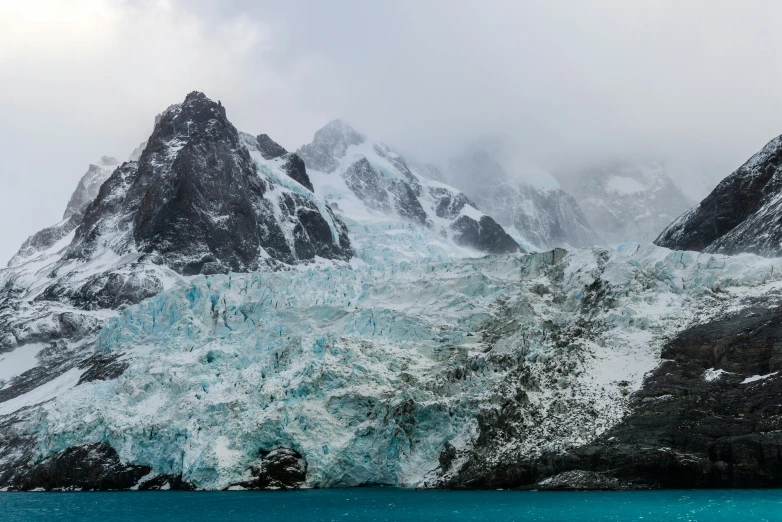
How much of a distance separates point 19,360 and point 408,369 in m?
74.6

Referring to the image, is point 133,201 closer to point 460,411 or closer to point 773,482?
point 460,411

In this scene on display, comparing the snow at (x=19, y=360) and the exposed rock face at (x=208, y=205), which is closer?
the snow at (x=19, y=360)

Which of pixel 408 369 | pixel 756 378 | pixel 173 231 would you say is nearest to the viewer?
pixel 756 378

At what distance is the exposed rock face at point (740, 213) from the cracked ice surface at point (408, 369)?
7695 mm

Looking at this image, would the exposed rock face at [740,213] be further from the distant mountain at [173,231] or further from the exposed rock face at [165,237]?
the distant mountain at [173,231]

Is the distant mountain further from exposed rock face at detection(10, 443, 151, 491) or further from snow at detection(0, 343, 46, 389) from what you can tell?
exposed rock face at detection(10, 443, 151, 491)

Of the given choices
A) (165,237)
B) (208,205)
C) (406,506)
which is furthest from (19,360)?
(406,506)

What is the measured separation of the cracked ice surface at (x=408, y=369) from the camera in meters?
68.4

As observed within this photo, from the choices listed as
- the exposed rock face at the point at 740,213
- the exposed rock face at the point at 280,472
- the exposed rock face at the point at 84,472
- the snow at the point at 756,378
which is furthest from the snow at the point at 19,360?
the snow at the point at 756,378

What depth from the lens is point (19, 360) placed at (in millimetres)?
117312

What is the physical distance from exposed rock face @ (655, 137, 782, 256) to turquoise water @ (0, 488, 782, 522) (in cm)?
3639

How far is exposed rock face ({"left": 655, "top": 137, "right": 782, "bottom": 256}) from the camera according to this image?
79.3m

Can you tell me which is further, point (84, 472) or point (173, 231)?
point (173, 231)

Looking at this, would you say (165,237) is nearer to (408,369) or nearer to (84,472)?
(84,472)
